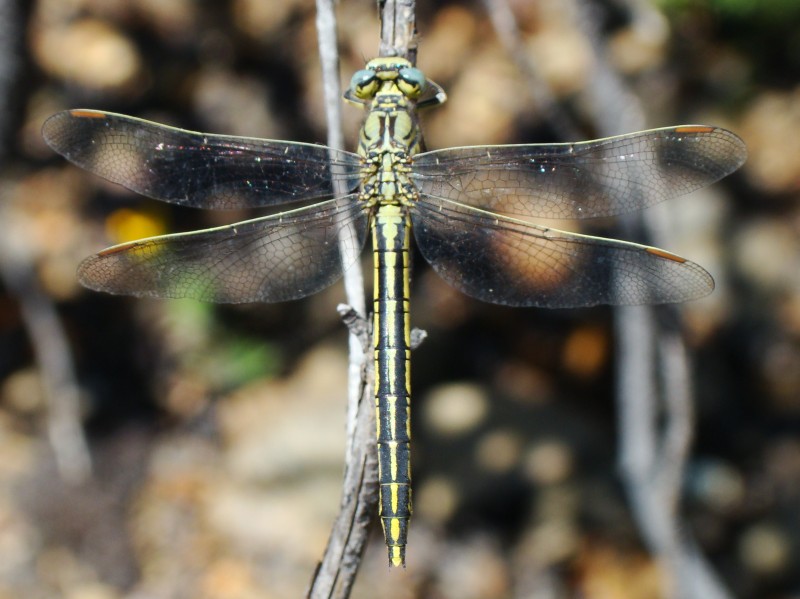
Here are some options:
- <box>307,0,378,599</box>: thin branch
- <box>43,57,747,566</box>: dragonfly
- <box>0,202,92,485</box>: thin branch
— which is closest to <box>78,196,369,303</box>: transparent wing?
<box>43,57,747,566</box>: dragonfly

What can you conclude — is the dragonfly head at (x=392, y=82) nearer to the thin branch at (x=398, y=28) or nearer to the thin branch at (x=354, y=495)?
the thin branch at (x=398, y=28)

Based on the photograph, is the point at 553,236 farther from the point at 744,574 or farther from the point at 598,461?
the point at 744,574

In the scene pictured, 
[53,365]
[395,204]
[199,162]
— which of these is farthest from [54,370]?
[395,204]

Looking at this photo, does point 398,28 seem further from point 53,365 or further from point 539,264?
point 53,365

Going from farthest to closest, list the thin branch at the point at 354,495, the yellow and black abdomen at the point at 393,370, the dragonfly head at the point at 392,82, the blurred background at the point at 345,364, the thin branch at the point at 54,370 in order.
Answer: the thin branch at the point at 54,370 < the blurred background at the point at 345,364 < the dragonfly head at the point at 392,82 < the yellow and black abdomen at the point at 393,370 < the thin branch at the point at 354,495

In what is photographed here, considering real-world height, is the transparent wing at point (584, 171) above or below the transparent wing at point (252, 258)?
above

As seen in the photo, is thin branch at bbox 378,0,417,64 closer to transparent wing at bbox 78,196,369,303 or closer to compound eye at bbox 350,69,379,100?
compound eye at bbox 350,69,379,100

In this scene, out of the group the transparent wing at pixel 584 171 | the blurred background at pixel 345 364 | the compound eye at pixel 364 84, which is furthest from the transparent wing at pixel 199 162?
the blurred background at pixel 345 364
